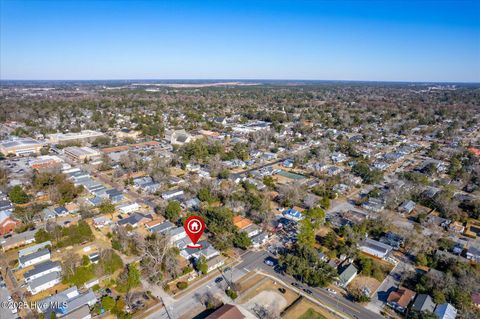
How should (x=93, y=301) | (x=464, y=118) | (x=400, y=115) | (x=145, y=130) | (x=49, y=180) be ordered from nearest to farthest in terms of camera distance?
1. (x=93, y=301)
2. (x=49, y=180)
3. (x=145, y=130)
4. (x=464, y=118)
5. (x=400, y=115)

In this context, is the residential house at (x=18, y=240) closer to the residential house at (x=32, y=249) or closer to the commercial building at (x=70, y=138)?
the residential house at (x=32, y=249)

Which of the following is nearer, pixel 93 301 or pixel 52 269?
pixel 93 301

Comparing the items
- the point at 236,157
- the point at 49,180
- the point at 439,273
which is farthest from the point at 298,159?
the point at 49,180

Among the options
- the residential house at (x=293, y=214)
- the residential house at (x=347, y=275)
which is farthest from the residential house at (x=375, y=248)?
the residential house at (x=293, y=214)

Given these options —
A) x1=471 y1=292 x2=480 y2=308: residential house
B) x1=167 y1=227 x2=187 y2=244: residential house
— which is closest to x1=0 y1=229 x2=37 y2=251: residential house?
x1=167 y1=227 x2=187 y2=244: residential house

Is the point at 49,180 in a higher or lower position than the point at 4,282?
higher

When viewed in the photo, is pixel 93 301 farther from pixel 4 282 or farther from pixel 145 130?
pixel 145 130

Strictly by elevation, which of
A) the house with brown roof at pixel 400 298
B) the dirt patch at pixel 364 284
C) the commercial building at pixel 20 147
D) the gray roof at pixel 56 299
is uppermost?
the commercial building at pixel 20 147
